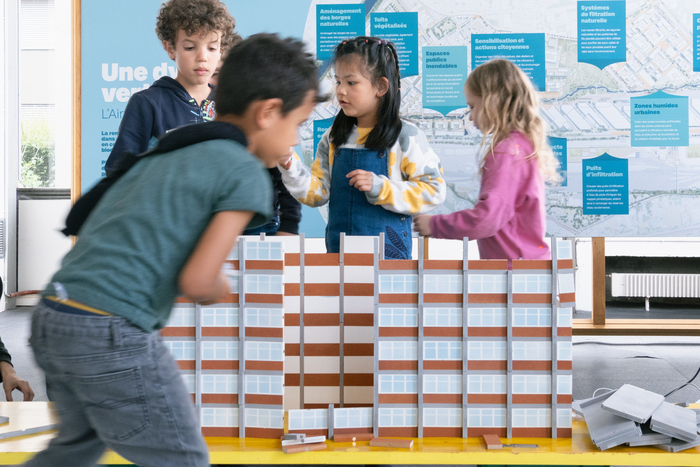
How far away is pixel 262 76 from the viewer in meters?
0.96

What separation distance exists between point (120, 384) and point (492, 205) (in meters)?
1.11

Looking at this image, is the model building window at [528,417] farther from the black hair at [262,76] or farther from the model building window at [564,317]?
the black hair at [262,76]

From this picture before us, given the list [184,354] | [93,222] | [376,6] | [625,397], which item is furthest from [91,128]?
[625,397]

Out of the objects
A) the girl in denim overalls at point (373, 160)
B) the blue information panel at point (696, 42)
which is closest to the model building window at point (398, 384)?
the girl in denim overalls at point (373, 160)

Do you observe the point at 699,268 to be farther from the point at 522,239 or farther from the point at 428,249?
the point at 522,239

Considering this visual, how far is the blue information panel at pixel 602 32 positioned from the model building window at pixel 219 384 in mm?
2571

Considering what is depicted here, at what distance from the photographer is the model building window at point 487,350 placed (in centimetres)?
131

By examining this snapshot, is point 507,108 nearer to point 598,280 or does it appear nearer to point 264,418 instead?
point 264,418

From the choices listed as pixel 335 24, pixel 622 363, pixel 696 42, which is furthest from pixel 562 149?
pixel 622 363

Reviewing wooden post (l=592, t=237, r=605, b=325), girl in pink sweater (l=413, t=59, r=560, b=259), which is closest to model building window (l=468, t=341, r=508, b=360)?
girl in pink sweater (l=413, t=59, r=560, b=259)

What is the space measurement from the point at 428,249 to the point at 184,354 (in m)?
2.29

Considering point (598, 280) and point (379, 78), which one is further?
point (598, 280)

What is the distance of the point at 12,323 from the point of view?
16.9 feet

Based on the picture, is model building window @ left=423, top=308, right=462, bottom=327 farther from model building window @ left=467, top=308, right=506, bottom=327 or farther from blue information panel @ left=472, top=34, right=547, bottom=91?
blue information panel @ left=472, top=34, right=547, bottom=91
